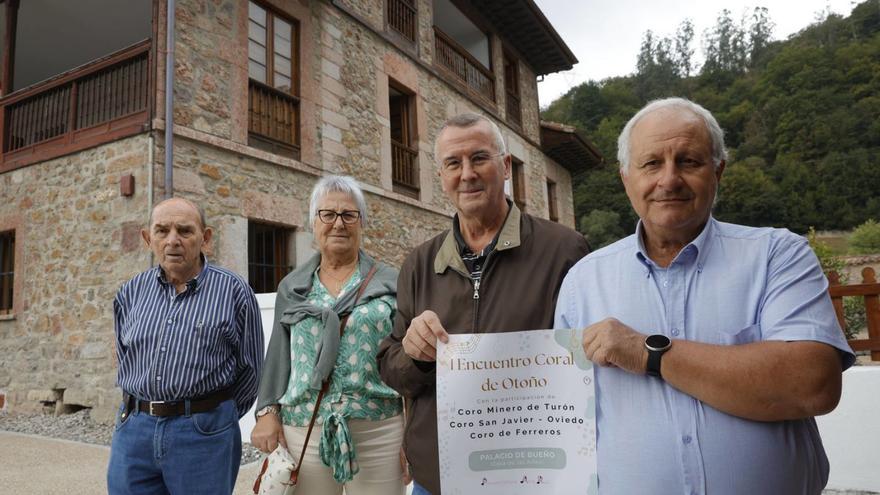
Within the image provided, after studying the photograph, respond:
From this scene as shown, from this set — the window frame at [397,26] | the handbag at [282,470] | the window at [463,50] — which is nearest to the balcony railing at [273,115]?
the window frame at [397,26]

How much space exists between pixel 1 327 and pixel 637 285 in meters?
8.95

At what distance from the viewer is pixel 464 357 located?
1.42 meters

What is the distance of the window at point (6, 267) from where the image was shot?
7.98 metres

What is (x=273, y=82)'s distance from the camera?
Answer: 7922 millimetres

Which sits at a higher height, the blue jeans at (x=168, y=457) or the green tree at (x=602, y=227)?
the green tree at (x=602, y=227)

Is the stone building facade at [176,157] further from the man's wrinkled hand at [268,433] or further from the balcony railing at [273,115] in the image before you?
the man's wrinkled hand at [268,433]

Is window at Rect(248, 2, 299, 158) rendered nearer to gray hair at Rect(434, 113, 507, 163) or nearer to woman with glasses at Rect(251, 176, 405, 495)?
woman with glasses at Rect(251, 176, 405, 495)

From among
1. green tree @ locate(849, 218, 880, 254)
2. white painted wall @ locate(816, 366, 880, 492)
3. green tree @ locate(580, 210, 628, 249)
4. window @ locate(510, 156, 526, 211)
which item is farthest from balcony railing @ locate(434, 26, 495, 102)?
green tree @ locate(849, 218, 880, 254)

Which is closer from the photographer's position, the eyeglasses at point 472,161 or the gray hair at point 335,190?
the eyeglasses at point 472,161

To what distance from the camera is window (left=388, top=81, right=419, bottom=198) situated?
1032 cm

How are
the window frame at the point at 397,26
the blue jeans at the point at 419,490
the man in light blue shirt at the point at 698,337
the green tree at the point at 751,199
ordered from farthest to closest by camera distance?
the green tree at the point at 751,199, the window frame at the point at 397,26, the blue jeans at the point at 419,490, the man in light blue shirt at the point at 698,337

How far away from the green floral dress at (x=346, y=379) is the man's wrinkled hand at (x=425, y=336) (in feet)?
2.24

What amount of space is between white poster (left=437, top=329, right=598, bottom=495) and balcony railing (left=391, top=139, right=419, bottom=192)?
8.90 meters

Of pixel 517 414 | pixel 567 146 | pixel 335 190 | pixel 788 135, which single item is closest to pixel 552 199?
pixel 567 146
